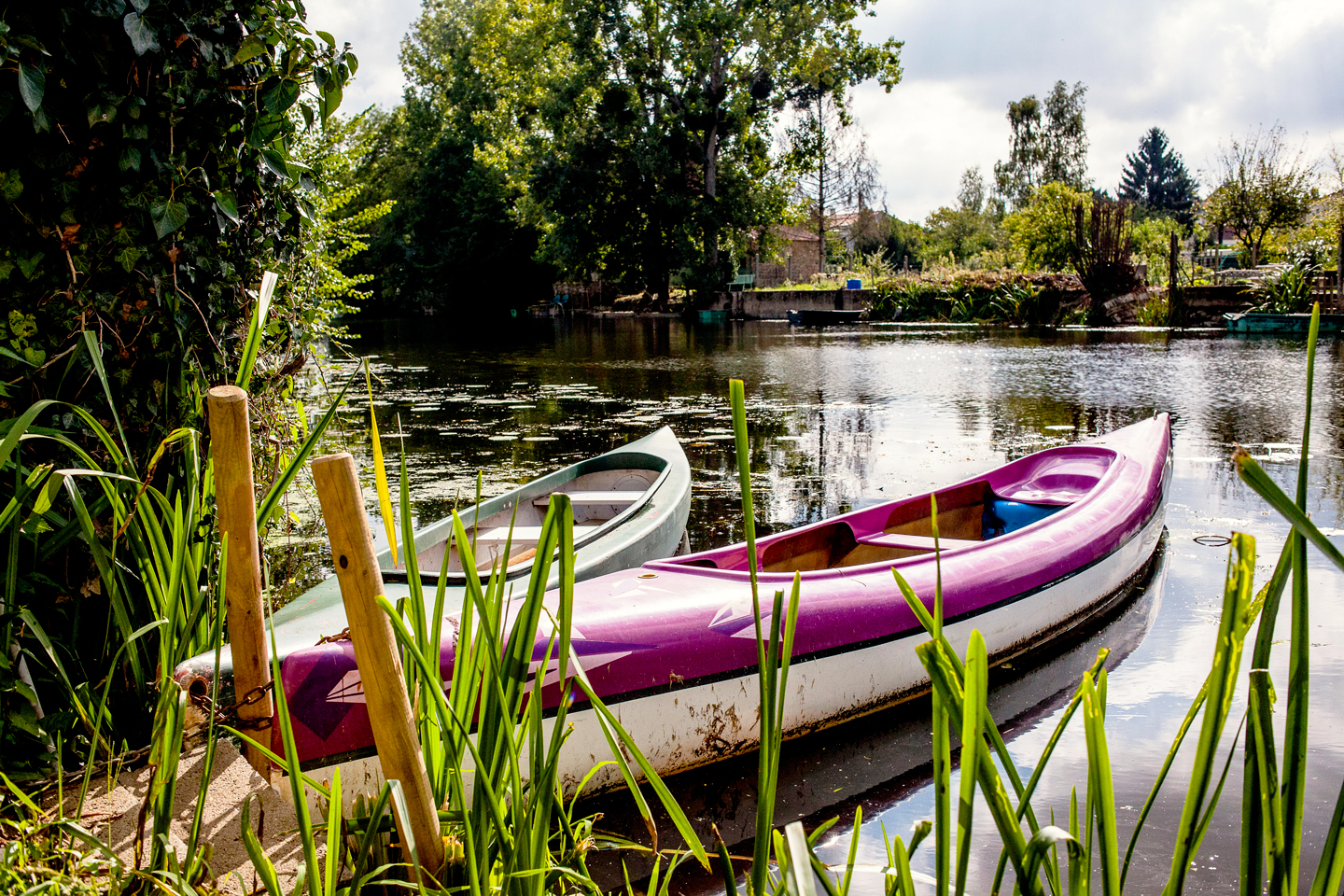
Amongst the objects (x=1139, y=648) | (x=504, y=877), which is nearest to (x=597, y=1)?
(x=1139, y=648)

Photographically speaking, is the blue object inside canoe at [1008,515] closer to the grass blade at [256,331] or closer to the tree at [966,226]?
the grass blade at [256,331]

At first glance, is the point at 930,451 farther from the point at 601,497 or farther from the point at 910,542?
the point at 910,542

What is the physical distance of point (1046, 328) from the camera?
26109mm

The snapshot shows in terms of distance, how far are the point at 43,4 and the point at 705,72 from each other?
30197 millimetres

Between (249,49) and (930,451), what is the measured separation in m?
7.03

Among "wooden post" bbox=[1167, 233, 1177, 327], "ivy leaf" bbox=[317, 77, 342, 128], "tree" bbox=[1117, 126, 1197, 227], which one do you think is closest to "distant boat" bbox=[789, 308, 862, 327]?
"wooden post" bbox=[1167, 233, 1177, 327]

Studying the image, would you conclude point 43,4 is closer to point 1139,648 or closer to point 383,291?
point 1139,648

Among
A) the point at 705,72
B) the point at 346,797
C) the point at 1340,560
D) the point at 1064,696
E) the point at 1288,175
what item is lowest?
the point at 1064,696

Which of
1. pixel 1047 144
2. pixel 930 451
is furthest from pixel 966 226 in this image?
pixel 930 451

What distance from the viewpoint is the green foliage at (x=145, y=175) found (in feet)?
6.38

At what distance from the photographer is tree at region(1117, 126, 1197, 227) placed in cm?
7112

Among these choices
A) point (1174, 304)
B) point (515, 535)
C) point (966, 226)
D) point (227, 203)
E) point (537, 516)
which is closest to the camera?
point (227, 203)

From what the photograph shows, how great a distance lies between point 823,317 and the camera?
3052 centimetres

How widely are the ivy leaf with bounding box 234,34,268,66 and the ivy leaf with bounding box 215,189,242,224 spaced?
0.96 feet
